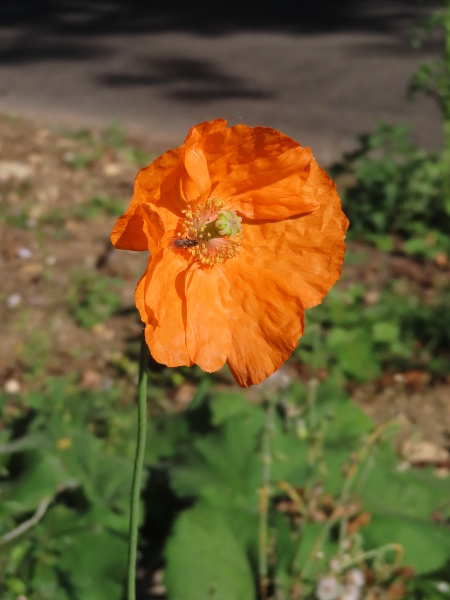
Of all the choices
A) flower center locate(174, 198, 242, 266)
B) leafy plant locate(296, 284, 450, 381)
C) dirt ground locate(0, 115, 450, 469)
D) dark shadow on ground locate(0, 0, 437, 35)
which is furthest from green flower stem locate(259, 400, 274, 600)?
dark shadow on ground locate(0, 0, 437, 35)

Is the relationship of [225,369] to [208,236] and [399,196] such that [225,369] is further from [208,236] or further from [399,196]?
[208,236]

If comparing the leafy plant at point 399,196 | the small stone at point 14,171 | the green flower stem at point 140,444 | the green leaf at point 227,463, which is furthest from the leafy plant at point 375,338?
the small stone at point 14,171

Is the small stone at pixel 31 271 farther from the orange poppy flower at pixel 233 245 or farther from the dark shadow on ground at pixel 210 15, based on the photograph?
the dark shadow on ground at pixel 210 15

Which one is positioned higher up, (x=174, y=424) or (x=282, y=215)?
(x=282, y=215)

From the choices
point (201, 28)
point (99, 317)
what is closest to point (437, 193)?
point (99, 317)

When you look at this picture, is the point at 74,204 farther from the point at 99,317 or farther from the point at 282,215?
the point at 282,215

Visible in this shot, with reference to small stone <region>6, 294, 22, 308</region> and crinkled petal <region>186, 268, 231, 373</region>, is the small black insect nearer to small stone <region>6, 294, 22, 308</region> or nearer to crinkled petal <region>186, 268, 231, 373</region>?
crinkled petal <region>186, 268, 231, 373</region>
